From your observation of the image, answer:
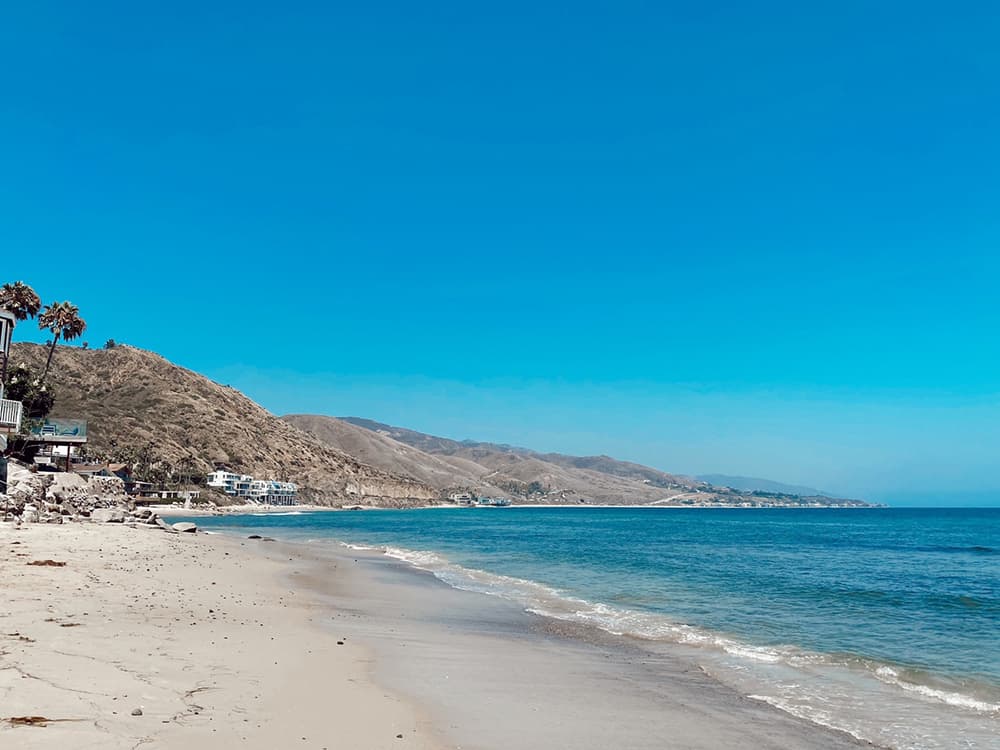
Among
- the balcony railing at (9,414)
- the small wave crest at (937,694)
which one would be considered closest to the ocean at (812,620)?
the small wave crest at (937,694)

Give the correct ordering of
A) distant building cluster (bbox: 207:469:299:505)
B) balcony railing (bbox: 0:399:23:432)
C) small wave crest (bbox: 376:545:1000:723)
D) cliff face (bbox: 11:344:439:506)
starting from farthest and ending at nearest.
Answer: distant building cluster (bbox: 207:469:299:505), cliff face (bbox: 11:344:439:506), balcony railing (bbox: 0:399:23:432), small wave crest (bbox: 376:545:1000:723)

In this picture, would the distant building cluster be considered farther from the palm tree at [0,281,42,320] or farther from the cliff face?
the palm tree at [0,281,42,320]

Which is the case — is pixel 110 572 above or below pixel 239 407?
below

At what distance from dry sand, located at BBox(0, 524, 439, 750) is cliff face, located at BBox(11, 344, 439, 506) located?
103250 mm

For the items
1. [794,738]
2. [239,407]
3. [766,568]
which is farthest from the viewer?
[239,407]

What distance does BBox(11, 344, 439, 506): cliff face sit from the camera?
123 metres

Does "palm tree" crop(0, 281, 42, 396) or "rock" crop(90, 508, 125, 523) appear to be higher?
"palm tree" crop(0, 281, 42, 396)

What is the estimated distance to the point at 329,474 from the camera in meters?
180

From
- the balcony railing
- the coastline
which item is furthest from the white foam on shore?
the balcony railing

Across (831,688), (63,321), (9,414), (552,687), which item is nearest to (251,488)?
(63,321)

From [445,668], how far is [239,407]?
16833 centimetres

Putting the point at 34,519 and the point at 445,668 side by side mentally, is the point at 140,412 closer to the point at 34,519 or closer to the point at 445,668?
the point at 34,519

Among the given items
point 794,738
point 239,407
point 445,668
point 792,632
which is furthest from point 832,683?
point 239,407

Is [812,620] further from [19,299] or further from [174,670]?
[19,299]
